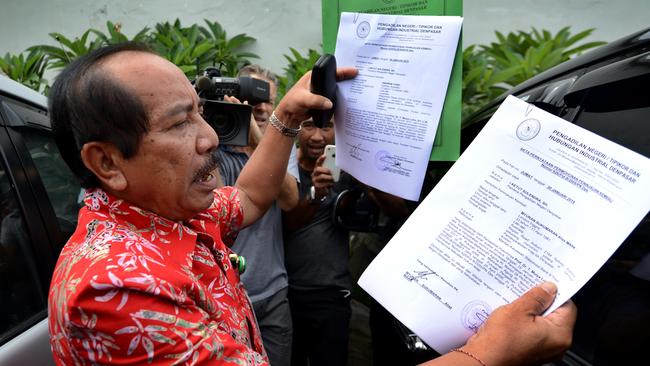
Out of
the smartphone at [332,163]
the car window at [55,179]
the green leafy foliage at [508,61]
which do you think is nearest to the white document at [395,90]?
the smartphone at [332,163]

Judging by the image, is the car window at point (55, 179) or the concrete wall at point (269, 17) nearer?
the car window at point (55, 179)

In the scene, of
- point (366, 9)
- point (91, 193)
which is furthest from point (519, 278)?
point (91, 193)

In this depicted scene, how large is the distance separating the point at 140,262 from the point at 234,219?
0.59m

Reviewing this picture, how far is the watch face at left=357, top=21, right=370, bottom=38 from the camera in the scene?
1.29 m

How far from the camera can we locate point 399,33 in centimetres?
123

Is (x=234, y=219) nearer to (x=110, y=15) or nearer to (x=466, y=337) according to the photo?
(x=466, y=337)

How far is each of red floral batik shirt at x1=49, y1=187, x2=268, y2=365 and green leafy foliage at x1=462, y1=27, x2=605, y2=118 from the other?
2.61 metres

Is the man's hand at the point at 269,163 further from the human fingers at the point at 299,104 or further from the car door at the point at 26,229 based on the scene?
the car door at the point at 26,229

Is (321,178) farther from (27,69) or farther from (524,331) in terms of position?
(27,69)

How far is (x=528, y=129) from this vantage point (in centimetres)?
98

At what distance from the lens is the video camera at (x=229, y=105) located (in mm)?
1887

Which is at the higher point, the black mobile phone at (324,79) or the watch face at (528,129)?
the black mobile phone at (324,79)

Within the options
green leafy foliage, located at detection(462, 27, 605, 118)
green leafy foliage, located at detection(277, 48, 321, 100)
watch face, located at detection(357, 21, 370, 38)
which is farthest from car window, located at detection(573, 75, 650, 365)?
green leafy foliage, located at detection(277, 48, 321, 100)

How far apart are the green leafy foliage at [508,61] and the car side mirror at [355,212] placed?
48.3 inches
